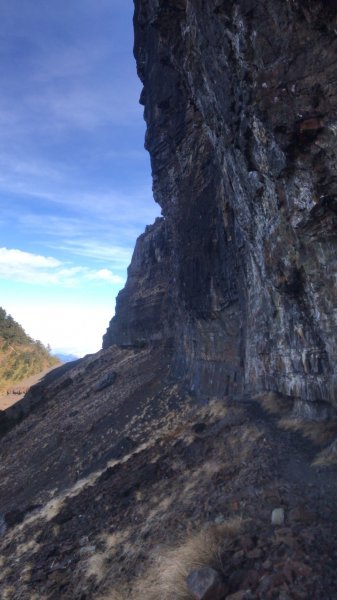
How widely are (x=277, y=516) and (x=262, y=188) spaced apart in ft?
26.2

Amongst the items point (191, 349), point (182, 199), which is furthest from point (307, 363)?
point (182, 199)

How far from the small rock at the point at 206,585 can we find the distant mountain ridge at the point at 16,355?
63.9 metres

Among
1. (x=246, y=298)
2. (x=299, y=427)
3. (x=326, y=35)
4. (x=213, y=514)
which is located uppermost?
(x=326, y=35)

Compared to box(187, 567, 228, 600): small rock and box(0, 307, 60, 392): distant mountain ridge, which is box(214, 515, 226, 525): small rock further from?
box(0, 307, 60, 392): distant mountain ridge

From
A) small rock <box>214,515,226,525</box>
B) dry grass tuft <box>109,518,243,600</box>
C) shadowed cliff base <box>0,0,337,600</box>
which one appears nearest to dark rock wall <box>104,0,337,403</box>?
shadowed cliff base <box>0,0,337,600</box>

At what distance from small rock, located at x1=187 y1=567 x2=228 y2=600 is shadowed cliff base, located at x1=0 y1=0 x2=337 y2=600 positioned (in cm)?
17

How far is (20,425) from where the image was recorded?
36344 millimetres

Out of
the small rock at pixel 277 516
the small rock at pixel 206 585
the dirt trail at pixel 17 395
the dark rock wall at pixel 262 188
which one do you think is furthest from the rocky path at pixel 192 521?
the dirt trail at pixel 17 395

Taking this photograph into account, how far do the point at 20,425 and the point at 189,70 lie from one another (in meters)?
31.9

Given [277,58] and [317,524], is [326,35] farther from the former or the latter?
[317,524]

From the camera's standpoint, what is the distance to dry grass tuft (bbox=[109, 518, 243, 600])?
697cm

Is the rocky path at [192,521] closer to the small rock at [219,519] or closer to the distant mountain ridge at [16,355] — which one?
the small rock at [219,519]

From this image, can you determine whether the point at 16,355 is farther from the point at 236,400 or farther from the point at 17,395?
the point at 236,400

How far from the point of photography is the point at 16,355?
255 feet
